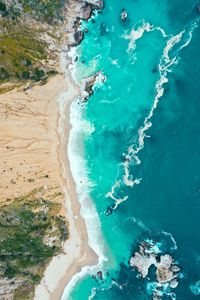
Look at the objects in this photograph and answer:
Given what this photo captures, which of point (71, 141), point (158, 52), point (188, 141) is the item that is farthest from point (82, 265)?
point (158, 52)

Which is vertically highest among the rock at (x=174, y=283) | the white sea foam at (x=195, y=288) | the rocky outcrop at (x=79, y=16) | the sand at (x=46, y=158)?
the rocky outcrop at (x=79, y=16)

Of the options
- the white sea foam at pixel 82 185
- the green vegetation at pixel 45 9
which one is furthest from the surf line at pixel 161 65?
the green vegetation at pixel 45 9

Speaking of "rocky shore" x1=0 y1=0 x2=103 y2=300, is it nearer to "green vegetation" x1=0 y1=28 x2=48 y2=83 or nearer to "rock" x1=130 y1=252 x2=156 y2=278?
"green vegetation" x1=0 y1=28 x2=48 y2=83

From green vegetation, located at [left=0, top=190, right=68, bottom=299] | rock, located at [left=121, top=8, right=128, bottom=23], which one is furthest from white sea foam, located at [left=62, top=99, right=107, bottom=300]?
rock, located at [left=121, top=8, right=128, bottom=23]

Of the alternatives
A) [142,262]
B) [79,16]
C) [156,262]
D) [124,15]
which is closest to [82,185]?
[142,262]

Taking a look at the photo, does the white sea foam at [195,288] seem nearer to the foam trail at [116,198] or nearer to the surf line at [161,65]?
the foam trail at [116,198]

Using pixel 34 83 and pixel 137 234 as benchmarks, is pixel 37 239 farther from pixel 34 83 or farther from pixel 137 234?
pixel 34 83

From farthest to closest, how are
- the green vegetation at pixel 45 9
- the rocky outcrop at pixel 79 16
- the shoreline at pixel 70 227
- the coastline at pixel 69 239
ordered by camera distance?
the coastline at pixel 69 239, the shoreline at pixel 70 227, the rocky outcrop at pixel 79 16, the green vegetation at pixel 45 9
